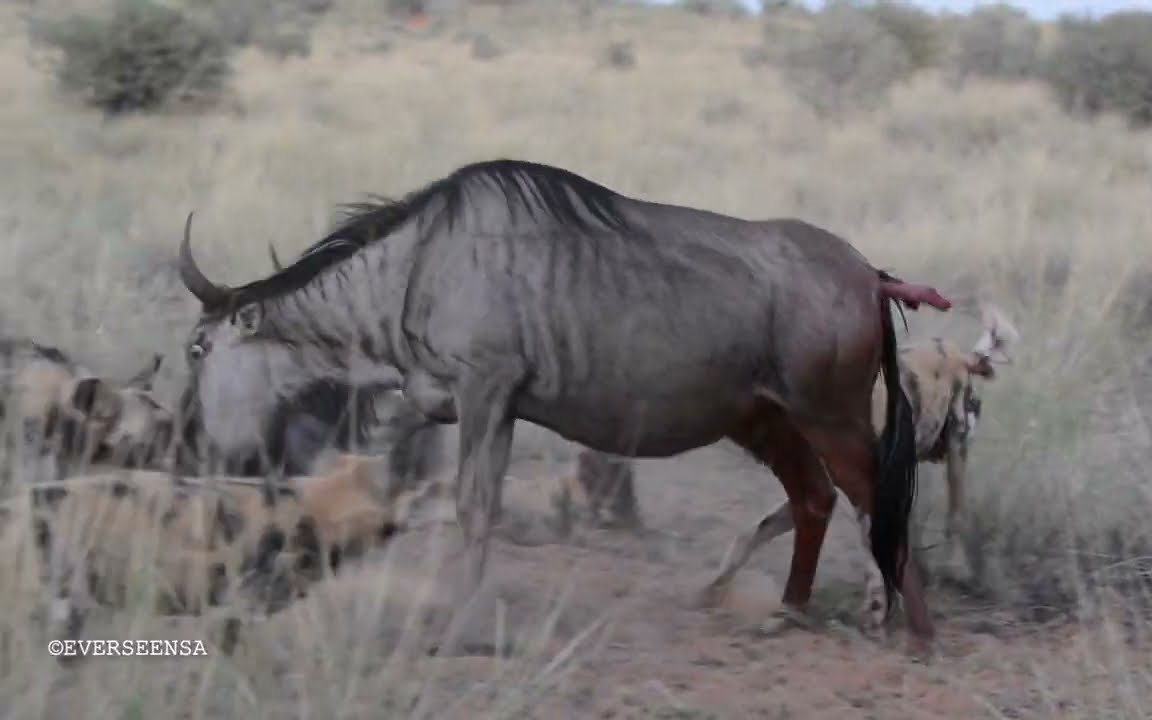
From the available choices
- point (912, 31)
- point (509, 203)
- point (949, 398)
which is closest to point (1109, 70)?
point (912, 31)

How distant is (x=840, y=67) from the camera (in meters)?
23.5

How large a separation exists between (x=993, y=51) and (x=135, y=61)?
21.5 m

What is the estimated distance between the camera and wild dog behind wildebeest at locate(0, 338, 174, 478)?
5340 mm

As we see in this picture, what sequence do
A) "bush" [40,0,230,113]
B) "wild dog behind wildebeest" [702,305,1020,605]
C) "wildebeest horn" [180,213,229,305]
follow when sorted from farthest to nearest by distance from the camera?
"bush" [40,0,230,113] < "wild dog behind wildebeest" [702,305,1020,605] < "wildebeest horn" [180,213,229,305]

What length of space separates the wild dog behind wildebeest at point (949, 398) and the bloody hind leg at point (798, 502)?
53 cm

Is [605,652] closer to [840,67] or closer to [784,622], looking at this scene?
[784,622]

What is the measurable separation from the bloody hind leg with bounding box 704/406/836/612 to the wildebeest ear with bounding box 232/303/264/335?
186 centimetres

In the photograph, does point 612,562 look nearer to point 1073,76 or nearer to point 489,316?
point 489,316

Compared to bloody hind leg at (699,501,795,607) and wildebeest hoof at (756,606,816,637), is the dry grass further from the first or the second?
bloody hind leg at (699,501,795,607)

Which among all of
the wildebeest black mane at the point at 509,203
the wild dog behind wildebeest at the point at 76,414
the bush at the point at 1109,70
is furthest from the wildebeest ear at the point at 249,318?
the bush at the point at 1109,70

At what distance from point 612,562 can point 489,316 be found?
1.57 m

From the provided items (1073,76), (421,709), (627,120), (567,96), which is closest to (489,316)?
(421,709)

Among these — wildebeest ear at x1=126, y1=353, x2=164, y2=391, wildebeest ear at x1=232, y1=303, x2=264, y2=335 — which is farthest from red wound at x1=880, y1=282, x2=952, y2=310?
wildebeest ear at x1=126, y1=353, x2=164, y2=391

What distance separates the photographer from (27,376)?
18.4ft
